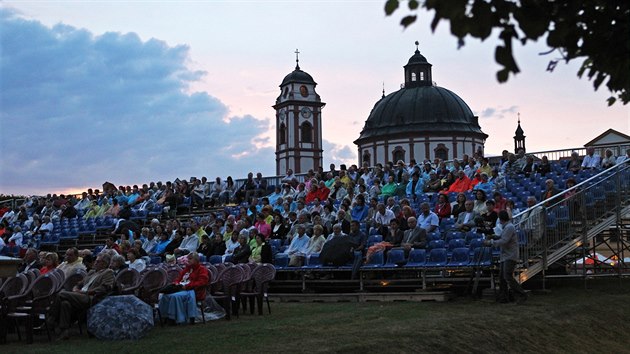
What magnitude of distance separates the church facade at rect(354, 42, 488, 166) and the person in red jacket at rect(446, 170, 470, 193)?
53.7m

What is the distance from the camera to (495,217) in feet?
54.4

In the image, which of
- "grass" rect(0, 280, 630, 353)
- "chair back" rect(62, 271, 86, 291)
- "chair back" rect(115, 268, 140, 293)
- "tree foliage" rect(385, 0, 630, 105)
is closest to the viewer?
"tree foliage" rect(385, 0, 630, 105)

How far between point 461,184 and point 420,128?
5592 cm

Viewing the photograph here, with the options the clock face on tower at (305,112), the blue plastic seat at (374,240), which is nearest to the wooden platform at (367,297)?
the blue plastic seat at (374,240)

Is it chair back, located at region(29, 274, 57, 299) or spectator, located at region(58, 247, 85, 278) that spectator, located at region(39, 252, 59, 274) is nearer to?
spectator, located at region(58, 247, 85, 278)

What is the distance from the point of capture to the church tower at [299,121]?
7875cm

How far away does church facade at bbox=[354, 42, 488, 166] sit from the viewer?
77.5 metres

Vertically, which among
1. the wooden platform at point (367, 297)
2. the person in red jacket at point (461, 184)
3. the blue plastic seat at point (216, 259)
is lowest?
the wooden platform at point (367, 297)

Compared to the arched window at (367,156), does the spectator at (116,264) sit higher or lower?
lower

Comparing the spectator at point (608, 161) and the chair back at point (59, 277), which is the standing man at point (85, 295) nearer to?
the chair back at point (59, 277)

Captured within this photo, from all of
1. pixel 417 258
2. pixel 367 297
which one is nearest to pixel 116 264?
pixel 367 297

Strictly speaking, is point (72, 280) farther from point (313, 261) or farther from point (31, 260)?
point (31, 260)

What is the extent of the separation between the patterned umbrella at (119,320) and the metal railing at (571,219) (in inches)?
298

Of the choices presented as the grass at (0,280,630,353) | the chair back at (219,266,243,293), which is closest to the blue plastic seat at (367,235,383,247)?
the grass at (0,280,630,353)
